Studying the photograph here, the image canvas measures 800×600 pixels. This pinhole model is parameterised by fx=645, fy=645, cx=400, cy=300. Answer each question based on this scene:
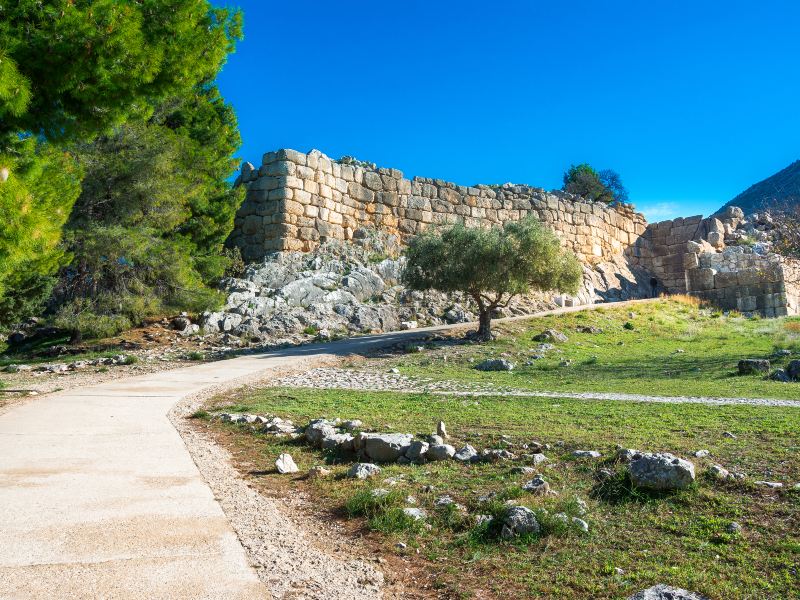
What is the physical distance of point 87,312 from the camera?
16734mm

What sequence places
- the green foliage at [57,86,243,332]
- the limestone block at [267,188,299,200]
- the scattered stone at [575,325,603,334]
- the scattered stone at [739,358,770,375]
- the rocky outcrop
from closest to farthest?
the scattered stone at [739,358,770,375] → the green foliage at [57,86,243,332] → the rocky outcrop → the scattered stone at [575,325,603,334] → the limestone block at [267,188,299,200]

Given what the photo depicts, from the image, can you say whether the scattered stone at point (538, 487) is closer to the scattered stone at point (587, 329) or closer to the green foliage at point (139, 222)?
the green foliage at point (139, 222)

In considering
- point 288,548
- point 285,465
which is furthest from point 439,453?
point 288,548

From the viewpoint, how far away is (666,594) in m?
3.24

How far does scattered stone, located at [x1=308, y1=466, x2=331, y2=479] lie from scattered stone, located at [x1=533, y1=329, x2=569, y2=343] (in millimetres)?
13316

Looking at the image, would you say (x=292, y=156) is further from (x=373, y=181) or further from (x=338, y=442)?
(x=338, y=442)

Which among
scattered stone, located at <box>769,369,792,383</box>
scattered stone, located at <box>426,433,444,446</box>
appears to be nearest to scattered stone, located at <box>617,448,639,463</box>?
scattered stone, located at <box>426,433,444,446</box>

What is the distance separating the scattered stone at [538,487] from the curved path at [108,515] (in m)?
2.09

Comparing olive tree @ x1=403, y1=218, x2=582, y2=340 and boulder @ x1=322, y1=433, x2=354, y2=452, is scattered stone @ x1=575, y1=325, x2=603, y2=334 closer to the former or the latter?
olive tree @ x1=403, y1=218, x2=582, y2=340

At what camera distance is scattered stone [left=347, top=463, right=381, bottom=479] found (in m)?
5.44

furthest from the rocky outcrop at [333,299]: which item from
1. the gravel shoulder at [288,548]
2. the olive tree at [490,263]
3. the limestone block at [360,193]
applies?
the gravel shoulder at [288,548]

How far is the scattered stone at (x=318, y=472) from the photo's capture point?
5570 mm

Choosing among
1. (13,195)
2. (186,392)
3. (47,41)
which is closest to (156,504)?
(13,195)

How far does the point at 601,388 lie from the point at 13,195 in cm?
905
